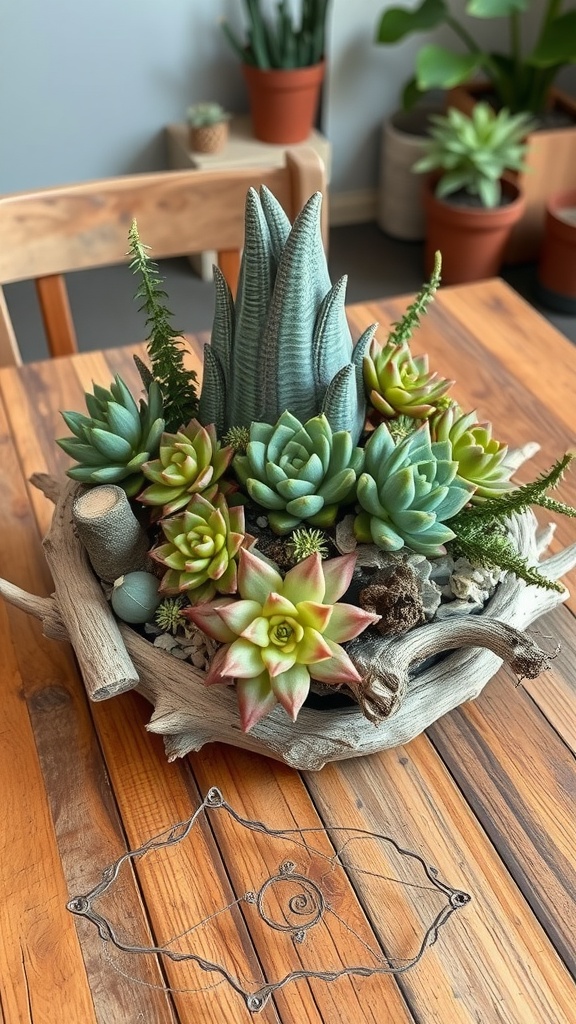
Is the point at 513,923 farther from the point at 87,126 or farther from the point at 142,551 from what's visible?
the point at 87,126

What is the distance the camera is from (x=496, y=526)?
795mm

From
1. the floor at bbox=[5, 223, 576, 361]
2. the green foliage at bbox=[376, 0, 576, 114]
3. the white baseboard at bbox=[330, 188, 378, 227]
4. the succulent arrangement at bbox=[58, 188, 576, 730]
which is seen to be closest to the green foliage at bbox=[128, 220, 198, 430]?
the succulent arrangement at bbox=[58, 188, 576, 730]

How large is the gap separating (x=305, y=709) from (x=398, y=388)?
0.98 feet

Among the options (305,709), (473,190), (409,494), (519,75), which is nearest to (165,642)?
(305,709)

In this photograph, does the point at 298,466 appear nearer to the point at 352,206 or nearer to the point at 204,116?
the point at 204,116

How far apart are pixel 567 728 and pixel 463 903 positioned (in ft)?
0.68

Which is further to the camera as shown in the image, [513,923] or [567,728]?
[567,728]

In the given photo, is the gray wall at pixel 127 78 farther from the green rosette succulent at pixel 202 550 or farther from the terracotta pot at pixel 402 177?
the green rosette succulent at pixel 202 550

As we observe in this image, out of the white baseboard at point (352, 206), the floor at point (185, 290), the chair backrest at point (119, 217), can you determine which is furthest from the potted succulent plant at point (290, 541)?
the white baseboard at point (352, 206)

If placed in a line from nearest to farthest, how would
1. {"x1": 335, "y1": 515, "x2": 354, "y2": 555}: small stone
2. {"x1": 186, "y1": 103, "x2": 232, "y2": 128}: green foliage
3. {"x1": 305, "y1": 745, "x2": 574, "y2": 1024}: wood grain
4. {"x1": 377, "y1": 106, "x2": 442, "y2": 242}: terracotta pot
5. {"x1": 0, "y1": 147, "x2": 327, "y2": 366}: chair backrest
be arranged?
1. {"x1": 305, "y1": 745, "x2": 574, "y2": 1024}: wood grain
2. {"x1": 335, "y1": 515, "x2": 354, "y2": 555}: small stone
3. {"x1": 0, "y1": 147, "x2": 327, "y2": 366}: chair backrest
4. {"x1": 186, "y1": 103, "x2": 232, "y2": 128}: green foliage
5. {"x1": 377, "y1": 106, "x2": 442, "y2": 242}: terracotta pot

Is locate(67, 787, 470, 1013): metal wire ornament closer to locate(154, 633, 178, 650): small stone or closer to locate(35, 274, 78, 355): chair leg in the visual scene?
locate(154, 633, 178, 650): small stone

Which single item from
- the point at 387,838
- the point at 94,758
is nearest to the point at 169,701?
the point at 94,758

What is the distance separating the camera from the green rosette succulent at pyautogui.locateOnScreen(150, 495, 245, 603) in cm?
71

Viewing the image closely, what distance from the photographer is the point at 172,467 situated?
0.75m
